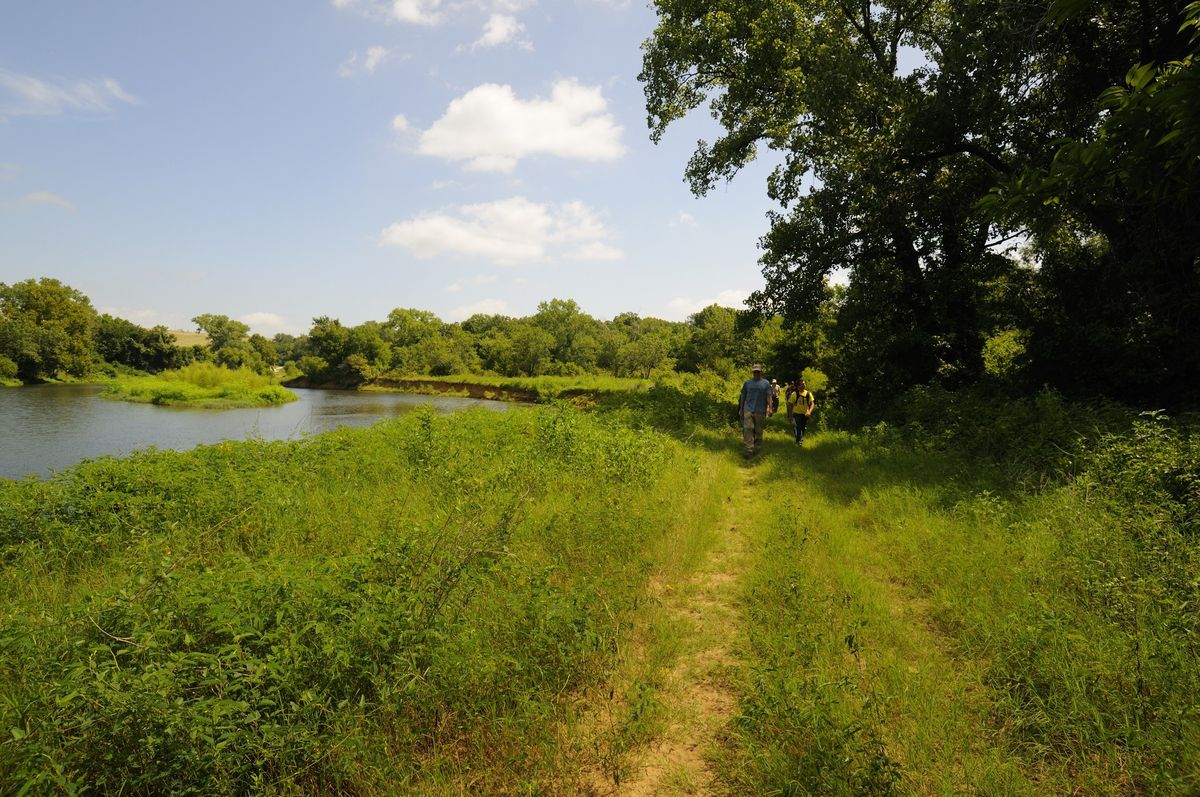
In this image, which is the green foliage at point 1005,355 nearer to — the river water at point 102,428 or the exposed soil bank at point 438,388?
the river water at point 102,428

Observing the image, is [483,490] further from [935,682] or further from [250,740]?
[935,682]

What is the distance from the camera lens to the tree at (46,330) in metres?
50.3

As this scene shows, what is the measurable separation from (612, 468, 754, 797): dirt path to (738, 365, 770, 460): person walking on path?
19.1 feet

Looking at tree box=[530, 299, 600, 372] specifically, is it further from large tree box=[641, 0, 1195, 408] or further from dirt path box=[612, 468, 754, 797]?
dirt path box=[612, 468, 754, 797]

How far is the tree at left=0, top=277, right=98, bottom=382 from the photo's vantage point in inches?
1981

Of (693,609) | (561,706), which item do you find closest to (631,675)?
(561,706)

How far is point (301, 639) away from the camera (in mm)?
3482

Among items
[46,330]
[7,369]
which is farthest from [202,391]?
[46,330]

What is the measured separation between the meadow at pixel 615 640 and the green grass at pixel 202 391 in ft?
134

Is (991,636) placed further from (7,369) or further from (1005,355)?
(7,369)

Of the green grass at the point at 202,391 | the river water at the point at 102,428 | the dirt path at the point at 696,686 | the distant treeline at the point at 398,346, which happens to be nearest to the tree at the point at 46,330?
the distant treeline at the point at 398,346

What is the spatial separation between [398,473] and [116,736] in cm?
658

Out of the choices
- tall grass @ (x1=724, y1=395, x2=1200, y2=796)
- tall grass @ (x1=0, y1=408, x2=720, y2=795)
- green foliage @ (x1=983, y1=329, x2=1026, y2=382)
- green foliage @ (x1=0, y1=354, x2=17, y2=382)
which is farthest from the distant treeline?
tall grass @ (x1=0, y1=408, x2=720, y2=795)

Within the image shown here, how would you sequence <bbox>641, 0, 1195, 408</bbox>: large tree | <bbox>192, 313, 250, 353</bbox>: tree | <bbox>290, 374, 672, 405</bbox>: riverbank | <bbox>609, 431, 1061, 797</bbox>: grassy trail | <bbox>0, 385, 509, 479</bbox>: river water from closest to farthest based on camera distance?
<bbox>609, 431, 1061, 797</bbox>: grassy trail → <bbox>641, 0, 1195, 408</bbox>: large tree → <bbox>0, 385, 509, 479</bbox>: river water → <bbox>290, 374, 672, 405</bbox>: riverbank → <bbox>192, 313, 250, 353</bbox>: tree
